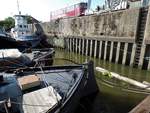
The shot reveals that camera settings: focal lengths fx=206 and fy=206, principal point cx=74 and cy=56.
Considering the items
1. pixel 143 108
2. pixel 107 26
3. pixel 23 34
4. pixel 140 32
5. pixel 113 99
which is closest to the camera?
pixel 143 108

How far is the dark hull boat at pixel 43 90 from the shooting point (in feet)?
14.7

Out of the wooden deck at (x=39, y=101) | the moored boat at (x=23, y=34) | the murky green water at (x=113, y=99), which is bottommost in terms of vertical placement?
the murky green water at (x=113, y=99)

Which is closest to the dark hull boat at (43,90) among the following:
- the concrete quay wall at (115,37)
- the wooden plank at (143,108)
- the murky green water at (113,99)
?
the murky green water at (113,99)

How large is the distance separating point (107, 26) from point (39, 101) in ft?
40.4

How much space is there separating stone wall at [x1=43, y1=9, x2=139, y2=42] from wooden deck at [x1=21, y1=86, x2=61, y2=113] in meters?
9.37

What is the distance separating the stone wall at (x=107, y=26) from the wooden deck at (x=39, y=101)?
9.37 meters

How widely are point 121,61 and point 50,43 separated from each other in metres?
15.0

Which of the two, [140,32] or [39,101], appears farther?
[140,32]

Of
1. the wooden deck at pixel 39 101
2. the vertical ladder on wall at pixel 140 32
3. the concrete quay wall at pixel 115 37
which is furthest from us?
the vertical ladder on wall at pixel 140 32

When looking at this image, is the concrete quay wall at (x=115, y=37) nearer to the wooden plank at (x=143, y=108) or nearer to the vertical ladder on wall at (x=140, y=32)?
the vertical ladder on wall at (x=140, y=32)

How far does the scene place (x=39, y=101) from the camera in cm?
466

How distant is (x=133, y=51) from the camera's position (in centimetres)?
1274

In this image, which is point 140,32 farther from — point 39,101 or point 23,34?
point 23,34

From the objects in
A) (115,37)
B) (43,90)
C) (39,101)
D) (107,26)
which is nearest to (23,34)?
(107,26)
